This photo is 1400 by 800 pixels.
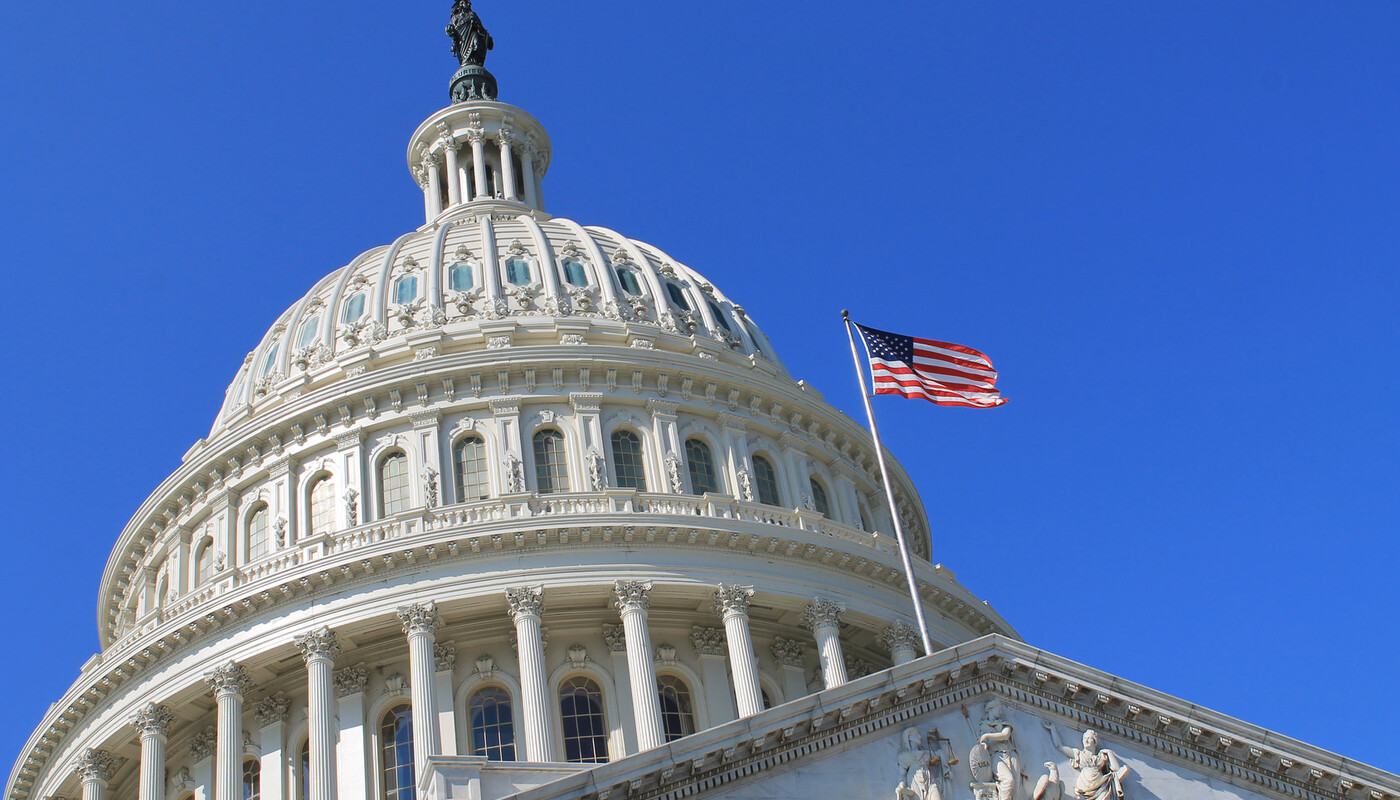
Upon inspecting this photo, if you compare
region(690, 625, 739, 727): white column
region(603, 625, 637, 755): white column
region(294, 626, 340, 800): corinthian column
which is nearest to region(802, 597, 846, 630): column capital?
region(690, 625, 739, 727): white column

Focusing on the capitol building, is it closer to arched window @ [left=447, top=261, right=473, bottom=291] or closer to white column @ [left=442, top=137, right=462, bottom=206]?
arched window @ [left=447, top=261, right=473, bottom=291]

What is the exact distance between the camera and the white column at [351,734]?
44750mm

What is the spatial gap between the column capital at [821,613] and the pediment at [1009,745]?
17757mm

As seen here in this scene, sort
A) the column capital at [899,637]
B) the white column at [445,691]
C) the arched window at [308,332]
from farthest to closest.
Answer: the arched window at [308,332]
the column capital at [899,637]
the white column at [445,691]

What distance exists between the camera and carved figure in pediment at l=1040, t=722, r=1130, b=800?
96.2ft

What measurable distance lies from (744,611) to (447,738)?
8626 mm

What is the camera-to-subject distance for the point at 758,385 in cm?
5641

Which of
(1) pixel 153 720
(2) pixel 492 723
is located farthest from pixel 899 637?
(1) pixel 153 720

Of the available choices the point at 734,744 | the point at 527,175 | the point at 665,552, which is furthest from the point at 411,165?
the point at 734,744

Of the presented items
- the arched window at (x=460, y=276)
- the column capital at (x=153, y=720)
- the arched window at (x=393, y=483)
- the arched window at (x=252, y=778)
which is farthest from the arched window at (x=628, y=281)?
the column capital at (x=153, y=720)

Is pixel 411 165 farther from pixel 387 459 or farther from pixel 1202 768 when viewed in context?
pixel 1202 768

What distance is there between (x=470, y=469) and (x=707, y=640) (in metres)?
9.52

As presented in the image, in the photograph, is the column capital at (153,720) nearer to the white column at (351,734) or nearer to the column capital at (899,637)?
the white column at (351,734)

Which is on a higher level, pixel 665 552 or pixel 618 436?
pixel 618 436
